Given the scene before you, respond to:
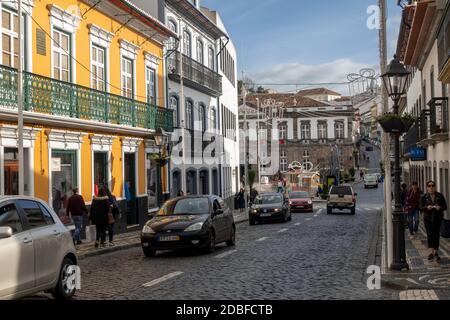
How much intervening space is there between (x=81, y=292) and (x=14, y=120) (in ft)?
26.8

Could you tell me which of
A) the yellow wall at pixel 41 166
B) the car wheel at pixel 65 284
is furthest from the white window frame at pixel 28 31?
the car wheel at pixel 65 284

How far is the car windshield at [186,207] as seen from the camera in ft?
55.6

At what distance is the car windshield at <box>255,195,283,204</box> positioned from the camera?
31.7 m

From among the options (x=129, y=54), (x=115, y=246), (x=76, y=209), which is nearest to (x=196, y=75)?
(x=129, y=54)

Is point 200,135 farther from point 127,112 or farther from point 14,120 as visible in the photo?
point 14,120

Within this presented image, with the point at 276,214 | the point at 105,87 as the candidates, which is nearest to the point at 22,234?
the point at 105,87

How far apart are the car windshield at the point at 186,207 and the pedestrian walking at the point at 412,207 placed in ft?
22.3

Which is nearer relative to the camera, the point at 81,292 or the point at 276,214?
the point at 81,292

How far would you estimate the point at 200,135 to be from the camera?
36.1 meters

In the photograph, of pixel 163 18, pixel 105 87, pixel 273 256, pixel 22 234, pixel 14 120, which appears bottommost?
pixel 273 256

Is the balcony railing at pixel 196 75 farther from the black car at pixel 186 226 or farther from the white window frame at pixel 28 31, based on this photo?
the black car at pixel 186 226

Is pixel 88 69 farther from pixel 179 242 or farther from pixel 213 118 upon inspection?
pixel 213 118

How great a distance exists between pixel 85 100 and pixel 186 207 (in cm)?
602

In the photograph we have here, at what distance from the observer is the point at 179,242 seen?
1562 cm
